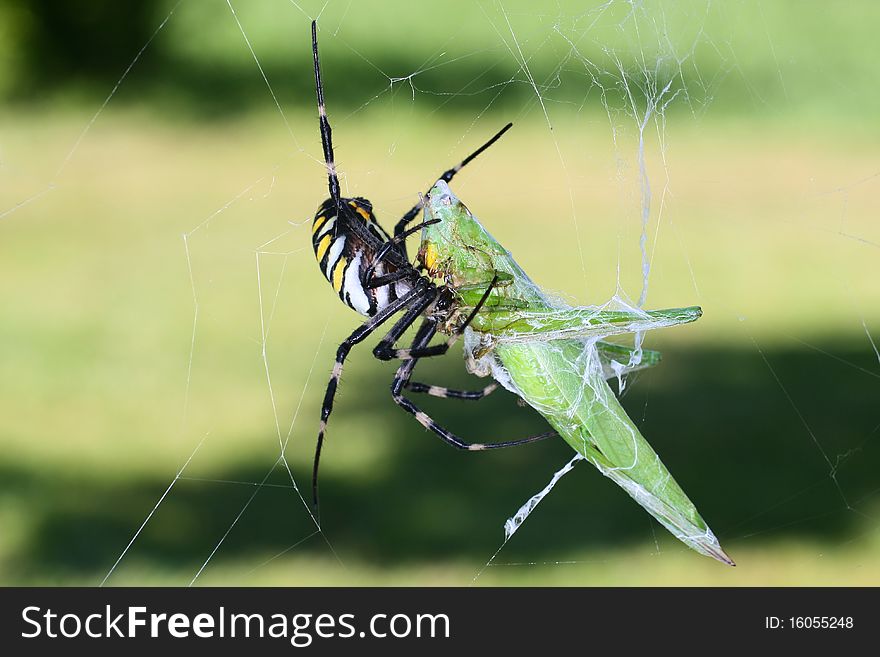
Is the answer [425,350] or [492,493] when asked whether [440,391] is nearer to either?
[425,350]

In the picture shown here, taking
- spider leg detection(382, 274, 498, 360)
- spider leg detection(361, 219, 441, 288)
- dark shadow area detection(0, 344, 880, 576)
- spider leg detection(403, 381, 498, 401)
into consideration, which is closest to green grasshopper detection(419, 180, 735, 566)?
spider leg detection(382, 274, 498, 360)

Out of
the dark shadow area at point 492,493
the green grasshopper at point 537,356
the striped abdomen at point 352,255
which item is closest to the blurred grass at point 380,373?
the dark shadow area at point 492,493

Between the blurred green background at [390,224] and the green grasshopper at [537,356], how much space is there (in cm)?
57

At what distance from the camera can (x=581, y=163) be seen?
828 cm

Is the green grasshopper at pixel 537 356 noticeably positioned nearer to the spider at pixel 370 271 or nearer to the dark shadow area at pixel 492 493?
the spider at pixel 370 271

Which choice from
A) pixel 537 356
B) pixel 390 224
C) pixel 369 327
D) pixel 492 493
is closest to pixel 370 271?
pixel 369 327

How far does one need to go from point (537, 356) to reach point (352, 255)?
1.84ft

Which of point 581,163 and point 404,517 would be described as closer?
point 404,517

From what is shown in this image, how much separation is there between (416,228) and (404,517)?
238 cm

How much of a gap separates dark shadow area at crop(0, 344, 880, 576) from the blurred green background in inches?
0.8

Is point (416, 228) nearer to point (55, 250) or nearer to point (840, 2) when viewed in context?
point (55, 250)

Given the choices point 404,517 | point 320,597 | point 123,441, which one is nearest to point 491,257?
point 320,597

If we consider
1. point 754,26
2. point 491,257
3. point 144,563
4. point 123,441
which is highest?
point 754,26

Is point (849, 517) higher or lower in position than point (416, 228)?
lower
